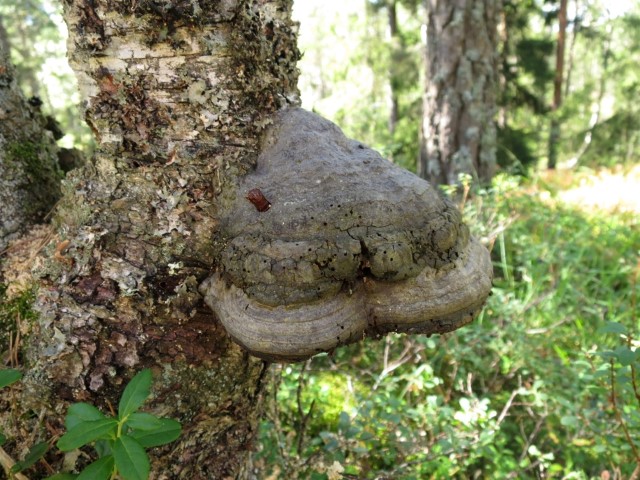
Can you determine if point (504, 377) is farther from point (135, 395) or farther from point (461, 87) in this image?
point (461, 87)

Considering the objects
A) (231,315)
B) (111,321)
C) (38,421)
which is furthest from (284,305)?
(38,421)

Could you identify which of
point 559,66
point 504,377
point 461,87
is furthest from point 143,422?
point 559,66

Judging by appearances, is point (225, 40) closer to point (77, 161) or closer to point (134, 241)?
point (134, 241)

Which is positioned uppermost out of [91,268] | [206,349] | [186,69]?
[186,69]

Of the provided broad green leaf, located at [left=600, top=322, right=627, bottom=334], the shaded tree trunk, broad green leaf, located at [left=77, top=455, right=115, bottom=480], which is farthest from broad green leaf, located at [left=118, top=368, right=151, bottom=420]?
the shaded tree trunk

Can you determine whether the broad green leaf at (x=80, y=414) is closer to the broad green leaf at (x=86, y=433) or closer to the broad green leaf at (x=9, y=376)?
the broad green leaf at (x=86, y=433)

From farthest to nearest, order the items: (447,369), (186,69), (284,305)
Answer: (447,369)
(186,69)
(284,305)

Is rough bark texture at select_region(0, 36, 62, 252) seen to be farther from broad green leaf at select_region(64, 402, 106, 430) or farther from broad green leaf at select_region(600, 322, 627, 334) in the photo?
broad green leaf at select_region(600, 322, 627, 334)

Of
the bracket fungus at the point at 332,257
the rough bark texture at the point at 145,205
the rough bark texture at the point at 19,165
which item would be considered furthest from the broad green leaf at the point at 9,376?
the rough bark texture at the point at 19,165
